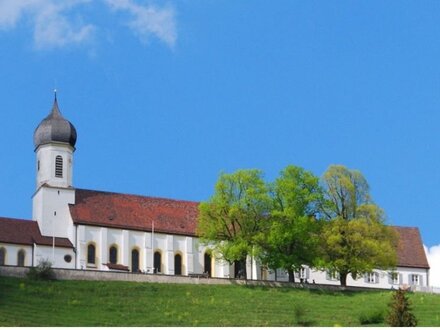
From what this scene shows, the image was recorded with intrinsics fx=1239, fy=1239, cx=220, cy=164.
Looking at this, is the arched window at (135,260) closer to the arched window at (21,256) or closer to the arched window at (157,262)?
the arched window at (157,262)

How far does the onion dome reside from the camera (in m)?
94.6

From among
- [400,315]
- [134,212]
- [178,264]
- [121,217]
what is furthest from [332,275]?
[400,315]

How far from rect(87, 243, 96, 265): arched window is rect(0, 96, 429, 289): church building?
7 centimetres

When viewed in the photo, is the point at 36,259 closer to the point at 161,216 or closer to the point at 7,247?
the point at 7,247

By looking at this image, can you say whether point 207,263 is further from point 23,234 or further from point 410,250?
point 410,250

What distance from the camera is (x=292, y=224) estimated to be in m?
87.0

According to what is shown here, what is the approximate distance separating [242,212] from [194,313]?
19.3 meters

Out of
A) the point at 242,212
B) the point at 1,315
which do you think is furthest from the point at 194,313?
the point at 242,212

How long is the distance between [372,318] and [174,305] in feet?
40.3

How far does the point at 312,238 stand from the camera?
87500 mm

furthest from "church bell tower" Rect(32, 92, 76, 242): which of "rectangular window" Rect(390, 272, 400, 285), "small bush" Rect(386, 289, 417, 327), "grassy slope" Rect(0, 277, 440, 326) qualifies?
"small bush" Rect(386, 289, 417, 327)

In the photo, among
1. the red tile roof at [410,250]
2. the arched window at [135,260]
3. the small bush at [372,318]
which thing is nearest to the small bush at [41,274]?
the arched window at [135,260]

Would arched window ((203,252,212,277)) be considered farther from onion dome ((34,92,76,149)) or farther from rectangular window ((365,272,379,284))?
onion dome ((34,92,76,149))

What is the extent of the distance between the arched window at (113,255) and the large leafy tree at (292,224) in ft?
39.3
